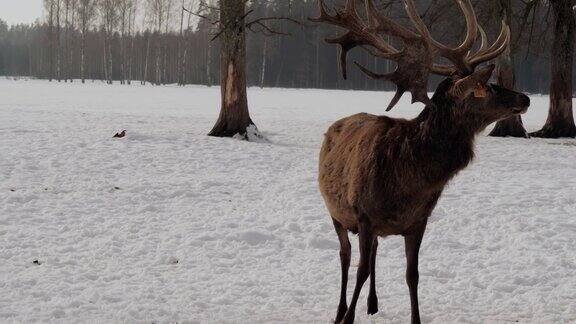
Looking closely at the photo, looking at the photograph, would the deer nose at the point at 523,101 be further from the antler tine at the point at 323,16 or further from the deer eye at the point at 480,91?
the antler tine at the point at 323,16

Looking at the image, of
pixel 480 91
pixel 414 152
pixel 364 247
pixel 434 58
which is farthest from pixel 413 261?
pixel 434 58

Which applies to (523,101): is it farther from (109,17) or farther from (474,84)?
(109,17)

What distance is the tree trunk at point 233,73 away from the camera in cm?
1360

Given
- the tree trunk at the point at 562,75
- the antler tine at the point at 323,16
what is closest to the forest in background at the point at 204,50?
the tree trunk at the point at 562,75

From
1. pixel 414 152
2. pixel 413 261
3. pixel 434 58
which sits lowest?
pixel 413 261

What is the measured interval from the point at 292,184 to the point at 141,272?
403 cm

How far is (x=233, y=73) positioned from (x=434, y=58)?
9.39m

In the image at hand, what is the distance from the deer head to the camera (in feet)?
13.1

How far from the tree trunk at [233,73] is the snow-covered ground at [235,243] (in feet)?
8.20

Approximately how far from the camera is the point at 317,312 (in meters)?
4.60

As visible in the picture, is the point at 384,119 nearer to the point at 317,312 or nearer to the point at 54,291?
the point at 317,312

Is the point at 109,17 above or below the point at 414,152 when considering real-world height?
above

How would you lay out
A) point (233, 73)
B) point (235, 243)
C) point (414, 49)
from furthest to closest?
point (233, 73) < point (235, 243) < point (414, 49)

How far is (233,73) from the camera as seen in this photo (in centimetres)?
1373
